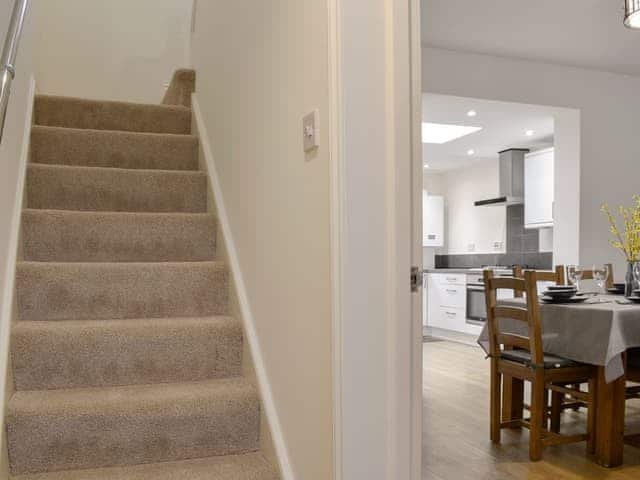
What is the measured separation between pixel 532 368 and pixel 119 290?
207cm

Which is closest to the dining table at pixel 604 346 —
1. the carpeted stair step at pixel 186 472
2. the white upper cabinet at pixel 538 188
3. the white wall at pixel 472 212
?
the carpeted stair step at pixel 186 472

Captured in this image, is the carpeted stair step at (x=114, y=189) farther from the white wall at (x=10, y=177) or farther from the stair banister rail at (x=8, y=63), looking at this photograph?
the stair banister rail at (x=8, y=63)

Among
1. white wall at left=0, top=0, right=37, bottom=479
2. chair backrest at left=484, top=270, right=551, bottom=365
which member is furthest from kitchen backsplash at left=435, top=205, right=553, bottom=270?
white wall at left=0, top=0, right=37, bottom=479

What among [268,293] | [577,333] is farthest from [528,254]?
[268,293]

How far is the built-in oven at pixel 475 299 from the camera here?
665 centimetres

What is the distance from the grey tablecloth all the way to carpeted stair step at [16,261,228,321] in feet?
5.93

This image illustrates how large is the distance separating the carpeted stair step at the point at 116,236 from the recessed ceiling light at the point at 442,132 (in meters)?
4.13

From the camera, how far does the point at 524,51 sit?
4543 millimetres

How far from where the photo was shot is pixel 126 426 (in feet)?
6.22

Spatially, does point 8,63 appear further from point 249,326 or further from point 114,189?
point 114,189

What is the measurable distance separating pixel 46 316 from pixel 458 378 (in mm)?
3502

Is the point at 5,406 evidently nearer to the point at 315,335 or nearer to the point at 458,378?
the point at 315,335

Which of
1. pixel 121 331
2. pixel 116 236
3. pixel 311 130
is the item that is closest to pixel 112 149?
pixel 116 236

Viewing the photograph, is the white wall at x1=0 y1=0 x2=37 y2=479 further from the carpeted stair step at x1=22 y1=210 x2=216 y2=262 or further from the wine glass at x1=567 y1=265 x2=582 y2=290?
the wine glass at x1=567 y1=265 x2=582 y2=290
